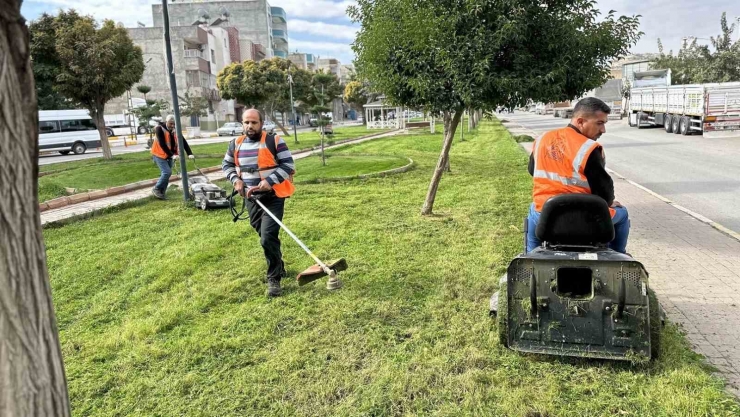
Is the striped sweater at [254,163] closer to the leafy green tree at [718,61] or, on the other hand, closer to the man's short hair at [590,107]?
the man's short hair at [590,107]

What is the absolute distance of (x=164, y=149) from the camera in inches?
402

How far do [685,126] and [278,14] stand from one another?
81.5m

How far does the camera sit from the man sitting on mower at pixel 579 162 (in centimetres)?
350

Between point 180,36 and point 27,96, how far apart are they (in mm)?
57375

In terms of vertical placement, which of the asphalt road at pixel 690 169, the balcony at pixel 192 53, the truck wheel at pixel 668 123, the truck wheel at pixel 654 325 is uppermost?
the balcony at pixel 192 53

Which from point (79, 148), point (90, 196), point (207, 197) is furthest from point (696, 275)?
point (79, 148)

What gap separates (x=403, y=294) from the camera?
15.3 feet

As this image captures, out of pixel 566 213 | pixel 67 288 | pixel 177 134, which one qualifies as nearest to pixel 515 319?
pixel 566 213

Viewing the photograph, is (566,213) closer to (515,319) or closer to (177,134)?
(515,319)

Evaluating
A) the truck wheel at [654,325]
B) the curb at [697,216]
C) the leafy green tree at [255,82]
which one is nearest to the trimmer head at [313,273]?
the truck wheel at [654,325]

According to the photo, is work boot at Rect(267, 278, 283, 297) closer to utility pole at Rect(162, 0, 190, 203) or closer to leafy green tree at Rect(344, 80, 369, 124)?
utility pole at Rect(162, 0, 190, 203)

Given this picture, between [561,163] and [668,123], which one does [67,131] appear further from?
[668,123]

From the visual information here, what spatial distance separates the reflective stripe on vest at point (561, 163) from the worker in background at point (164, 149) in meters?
7.94

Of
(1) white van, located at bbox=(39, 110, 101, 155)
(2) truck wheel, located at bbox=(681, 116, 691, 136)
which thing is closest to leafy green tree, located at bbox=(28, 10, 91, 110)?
(1) white van, located at bbox=(39, 110, 101, 155)
